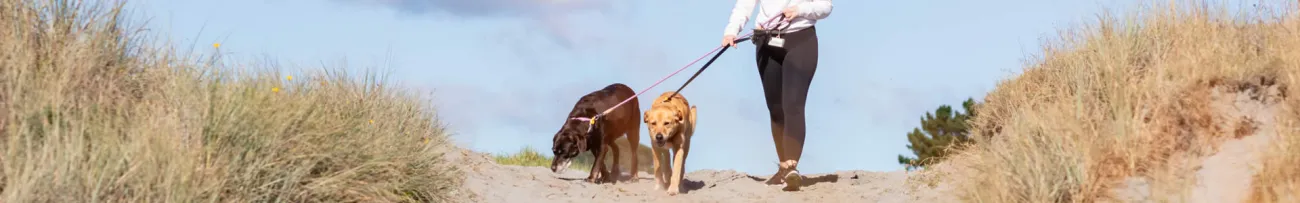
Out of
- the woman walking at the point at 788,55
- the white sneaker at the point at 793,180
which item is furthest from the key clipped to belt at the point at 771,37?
the white sneaker at the point at 793,180

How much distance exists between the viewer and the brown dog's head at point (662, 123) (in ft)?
26.9

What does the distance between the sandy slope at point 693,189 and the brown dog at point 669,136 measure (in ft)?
0.40

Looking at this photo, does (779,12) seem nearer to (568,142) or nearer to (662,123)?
(662,123)

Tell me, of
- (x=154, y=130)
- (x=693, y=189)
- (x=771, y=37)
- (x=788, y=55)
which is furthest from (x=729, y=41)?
(x=154, y=130)

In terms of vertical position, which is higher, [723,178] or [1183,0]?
[1183,0]

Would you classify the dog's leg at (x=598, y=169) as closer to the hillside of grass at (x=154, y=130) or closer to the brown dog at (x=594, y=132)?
the brown dog at (x=594, y=132)

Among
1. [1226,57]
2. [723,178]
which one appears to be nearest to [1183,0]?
[1226,57]

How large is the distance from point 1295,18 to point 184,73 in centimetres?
640

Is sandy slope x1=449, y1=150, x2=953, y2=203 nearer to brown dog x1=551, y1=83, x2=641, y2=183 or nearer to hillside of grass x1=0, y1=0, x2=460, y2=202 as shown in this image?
brown dog x1=551, y1=83, x2=641, y2=183

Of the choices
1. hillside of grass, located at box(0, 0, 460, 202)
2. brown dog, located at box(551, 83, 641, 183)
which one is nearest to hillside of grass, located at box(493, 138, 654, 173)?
brown dog, located at box(551, 83, 641, 183)

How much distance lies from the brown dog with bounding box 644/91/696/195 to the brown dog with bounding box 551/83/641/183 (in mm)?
714

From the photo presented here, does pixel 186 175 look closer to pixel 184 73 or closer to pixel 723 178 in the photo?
pixel 184 73

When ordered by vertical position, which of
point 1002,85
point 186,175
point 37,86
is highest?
point 1002,85

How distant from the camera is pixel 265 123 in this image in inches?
218
